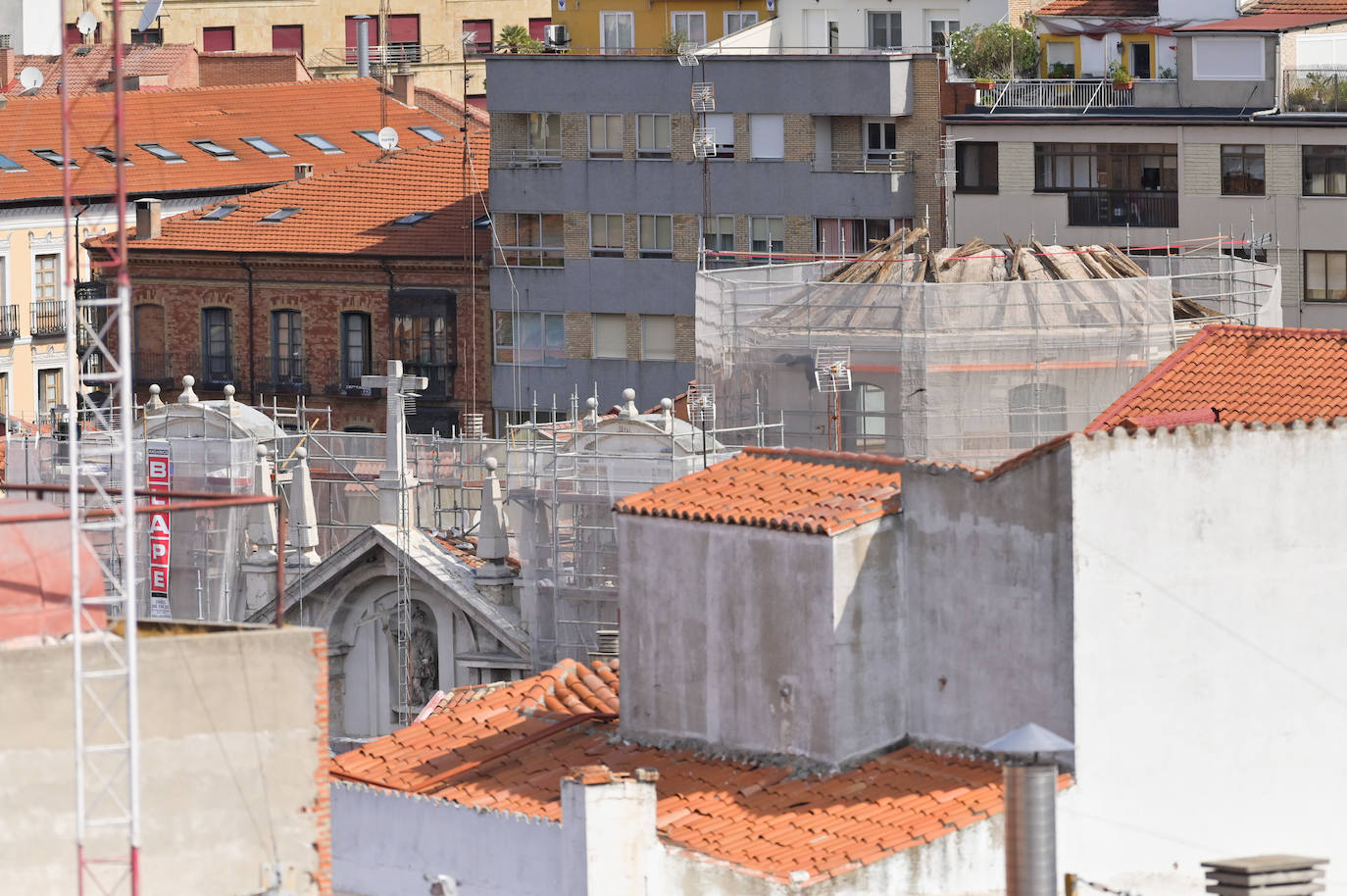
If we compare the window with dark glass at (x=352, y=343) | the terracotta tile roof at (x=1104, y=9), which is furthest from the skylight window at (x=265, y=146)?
the terracotta tile roof at (x=1104, y=9)

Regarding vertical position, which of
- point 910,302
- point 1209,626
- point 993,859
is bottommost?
point 993,859

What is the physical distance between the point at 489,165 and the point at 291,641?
5948 centimetres

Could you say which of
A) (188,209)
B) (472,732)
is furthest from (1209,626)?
(188,209)

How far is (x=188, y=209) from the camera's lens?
9769 centimetres

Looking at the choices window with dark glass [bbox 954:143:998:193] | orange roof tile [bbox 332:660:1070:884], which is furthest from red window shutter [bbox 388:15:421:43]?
orange roof tile [bbox 332:660:1070:884]

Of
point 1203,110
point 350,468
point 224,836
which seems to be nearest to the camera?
point 224,836

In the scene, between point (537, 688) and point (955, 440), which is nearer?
point (537, 688)

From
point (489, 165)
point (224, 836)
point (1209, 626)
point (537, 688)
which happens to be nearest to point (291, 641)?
point (224, 836)

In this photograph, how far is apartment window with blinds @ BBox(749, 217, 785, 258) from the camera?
8225 centimetres

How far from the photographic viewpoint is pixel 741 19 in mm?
86500

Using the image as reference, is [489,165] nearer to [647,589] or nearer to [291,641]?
[647,589]

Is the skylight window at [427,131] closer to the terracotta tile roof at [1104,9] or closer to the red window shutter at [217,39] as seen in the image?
the red window shutter at [217,39]

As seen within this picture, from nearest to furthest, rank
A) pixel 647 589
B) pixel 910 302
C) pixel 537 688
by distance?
pixel 647 589, pixel 537 688, pixel 910 302

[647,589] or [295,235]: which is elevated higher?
[295,235]
